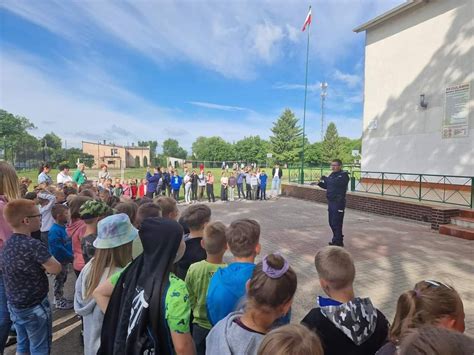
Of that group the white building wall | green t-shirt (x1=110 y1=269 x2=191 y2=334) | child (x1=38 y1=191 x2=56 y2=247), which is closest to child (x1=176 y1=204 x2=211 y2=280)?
green t-shirt (x1=110 y1=269 x2=191 y2=334)

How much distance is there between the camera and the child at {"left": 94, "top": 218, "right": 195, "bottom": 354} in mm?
1697

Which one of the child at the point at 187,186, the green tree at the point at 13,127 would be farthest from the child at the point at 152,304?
the green tree at the point at 13,127

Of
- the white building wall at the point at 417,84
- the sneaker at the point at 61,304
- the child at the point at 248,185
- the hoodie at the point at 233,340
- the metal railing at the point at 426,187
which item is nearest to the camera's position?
the hoodie at the point at 233,340

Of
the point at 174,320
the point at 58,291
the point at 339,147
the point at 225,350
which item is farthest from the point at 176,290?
the point at 339,147

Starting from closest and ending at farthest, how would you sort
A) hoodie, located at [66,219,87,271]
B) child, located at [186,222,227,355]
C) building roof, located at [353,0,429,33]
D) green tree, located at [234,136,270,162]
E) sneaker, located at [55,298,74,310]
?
child, located at [186,222,227,355], hoodie, located at [66,219,87,271], sneaker, located at [55,298,74,310], building roof, located at [353,0,429,33], green tree, located at [234,136,270,162]

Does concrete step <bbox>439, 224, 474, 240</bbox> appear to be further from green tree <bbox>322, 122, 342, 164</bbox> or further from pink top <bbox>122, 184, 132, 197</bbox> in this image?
green tree <bbox>322, 122, 342, 164</bbox>

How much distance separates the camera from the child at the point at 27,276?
262cm

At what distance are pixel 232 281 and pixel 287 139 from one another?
6463 cm

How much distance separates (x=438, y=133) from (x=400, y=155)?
1.94m

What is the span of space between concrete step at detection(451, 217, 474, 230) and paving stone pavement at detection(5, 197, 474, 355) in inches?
26.2

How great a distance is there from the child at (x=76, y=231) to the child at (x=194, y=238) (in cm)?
138

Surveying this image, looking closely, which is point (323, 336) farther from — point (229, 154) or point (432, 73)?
point (229, 154)

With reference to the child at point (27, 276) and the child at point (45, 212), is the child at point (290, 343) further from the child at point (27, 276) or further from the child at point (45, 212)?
the child at point (45, 212)

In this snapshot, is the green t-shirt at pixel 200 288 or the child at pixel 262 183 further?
the child at pixel 262 183
